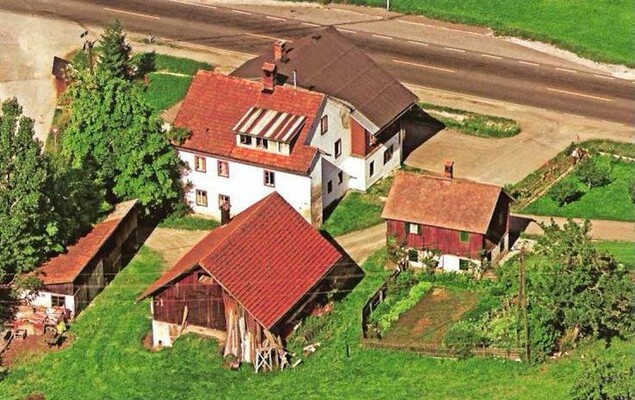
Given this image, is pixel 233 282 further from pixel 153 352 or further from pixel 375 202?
pixel 375 202

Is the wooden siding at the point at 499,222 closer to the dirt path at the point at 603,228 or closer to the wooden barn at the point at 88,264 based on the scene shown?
the dirt path at the point at 603,228

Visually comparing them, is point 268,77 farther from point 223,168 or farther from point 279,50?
point 223,168

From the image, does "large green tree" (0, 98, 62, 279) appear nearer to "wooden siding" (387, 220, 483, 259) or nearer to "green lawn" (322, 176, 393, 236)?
"green lawn" (322, 176, 393, 236)

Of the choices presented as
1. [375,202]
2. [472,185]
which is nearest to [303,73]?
[375,202]

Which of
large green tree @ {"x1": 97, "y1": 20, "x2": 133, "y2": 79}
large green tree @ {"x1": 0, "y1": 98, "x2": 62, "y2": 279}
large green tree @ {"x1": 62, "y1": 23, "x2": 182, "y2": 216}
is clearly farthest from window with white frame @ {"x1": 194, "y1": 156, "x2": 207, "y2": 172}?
large green tree @ {"x1": 97, "y1": 20, "x2": 133, "y2": 79}

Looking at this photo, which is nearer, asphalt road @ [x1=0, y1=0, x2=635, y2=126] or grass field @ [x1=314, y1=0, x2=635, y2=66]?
asphalt road @ [x1=0, y1=0, x2=635, y2=126]

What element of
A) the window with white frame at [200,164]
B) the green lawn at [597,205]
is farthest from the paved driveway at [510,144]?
the window with white frame at [200,164]
